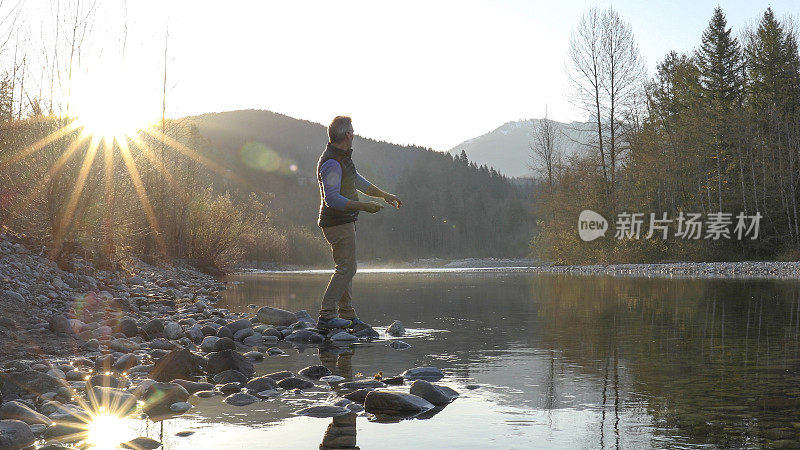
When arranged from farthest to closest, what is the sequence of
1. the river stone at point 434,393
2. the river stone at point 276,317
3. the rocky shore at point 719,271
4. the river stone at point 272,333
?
the rocky shore at point 719,271 < the river stone at point 276,317 < the river stone at point 272,333 < the river stone at point 434,393

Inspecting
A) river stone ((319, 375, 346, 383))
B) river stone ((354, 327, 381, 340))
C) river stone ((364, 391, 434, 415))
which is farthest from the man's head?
river stone ((364, 391, 434, 415))

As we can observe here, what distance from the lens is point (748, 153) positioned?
35.2 meters

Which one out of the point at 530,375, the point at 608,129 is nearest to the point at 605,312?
the point at 530,375

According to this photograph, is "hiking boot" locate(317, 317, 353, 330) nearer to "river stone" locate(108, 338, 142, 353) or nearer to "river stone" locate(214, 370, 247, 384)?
"river stone" locate(108, 338, 142, 353)

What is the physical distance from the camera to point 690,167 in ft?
116

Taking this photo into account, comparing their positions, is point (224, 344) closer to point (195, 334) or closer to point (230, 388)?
point (195, 334)

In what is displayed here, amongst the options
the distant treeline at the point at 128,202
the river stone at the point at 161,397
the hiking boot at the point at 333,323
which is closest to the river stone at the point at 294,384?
the river stone at the point at 161,397

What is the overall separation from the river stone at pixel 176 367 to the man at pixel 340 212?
9.37ft

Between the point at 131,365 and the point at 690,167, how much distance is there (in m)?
34.2

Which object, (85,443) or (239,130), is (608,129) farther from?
(239,130)

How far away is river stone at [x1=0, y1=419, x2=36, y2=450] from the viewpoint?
10.1 ft

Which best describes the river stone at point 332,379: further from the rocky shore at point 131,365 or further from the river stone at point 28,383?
the river stone at point 28,383

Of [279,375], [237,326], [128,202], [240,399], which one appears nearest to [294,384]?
[279,375]

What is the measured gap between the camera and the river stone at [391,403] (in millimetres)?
3818
